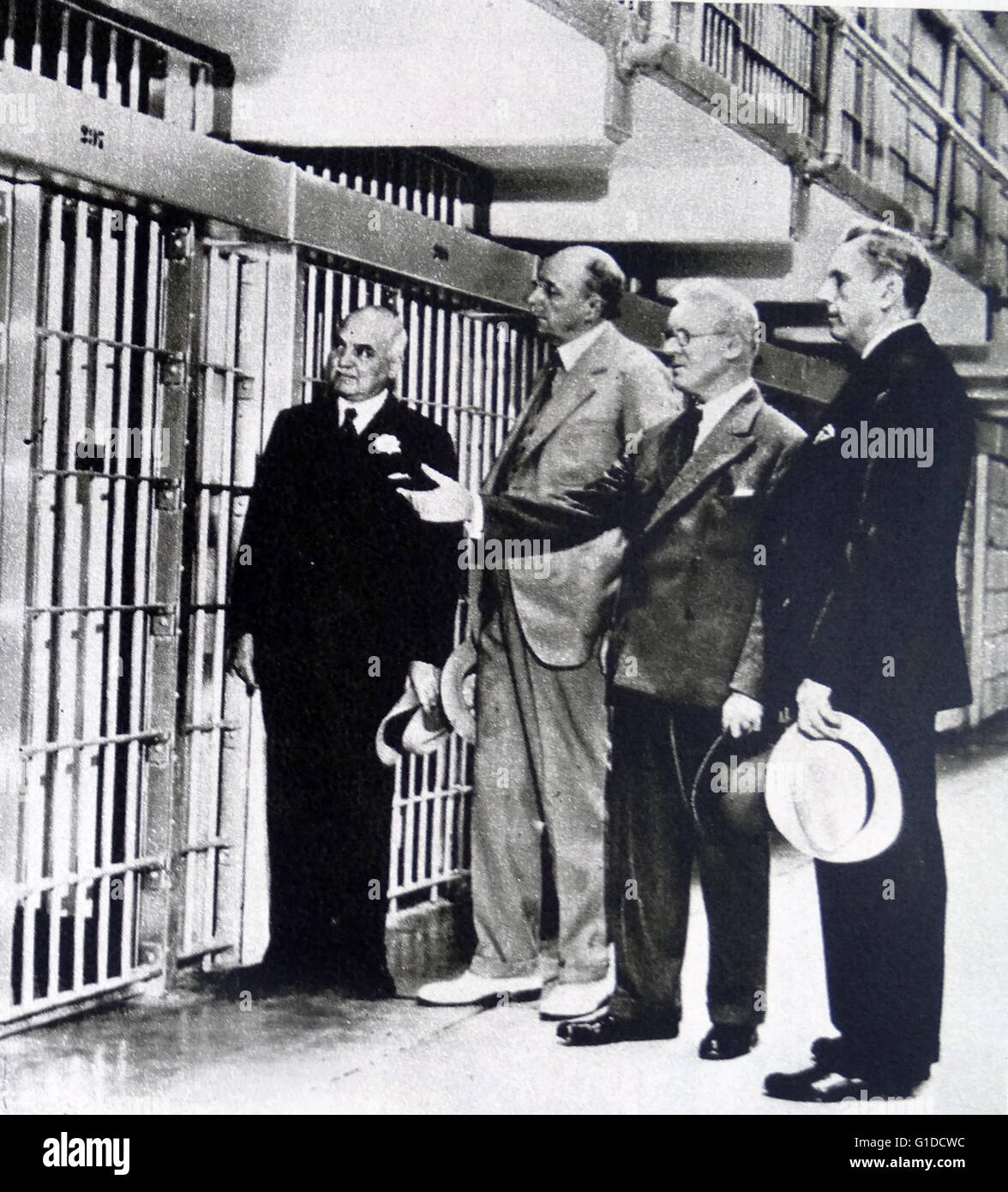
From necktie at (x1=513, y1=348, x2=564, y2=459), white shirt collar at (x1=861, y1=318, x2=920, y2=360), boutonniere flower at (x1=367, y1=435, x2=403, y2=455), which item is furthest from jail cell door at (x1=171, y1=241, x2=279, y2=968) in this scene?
white shirt collar at (x1=861, y1=318, x2=920, y2=360)

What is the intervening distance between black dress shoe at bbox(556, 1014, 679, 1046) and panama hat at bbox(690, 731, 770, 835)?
1.60 ft

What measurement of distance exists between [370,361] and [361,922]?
1.43 metres

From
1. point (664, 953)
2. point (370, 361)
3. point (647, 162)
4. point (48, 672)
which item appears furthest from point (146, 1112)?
point (647, 162)

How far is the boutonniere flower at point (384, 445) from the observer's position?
12.5 feet

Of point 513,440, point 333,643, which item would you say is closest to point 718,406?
point 513,440

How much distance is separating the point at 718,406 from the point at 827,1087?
164 centimetres

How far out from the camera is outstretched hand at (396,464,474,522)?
3.82 metres

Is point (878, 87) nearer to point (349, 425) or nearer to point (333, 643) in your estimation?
point (349, 425)

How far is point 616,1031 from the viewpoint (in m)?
3.59

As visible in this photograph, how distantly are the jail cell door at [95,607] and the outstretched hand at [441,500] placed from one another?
600mm

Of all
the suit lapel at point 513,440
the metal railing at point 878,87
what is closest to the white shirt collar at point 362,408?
the suit lapel at point 513,440

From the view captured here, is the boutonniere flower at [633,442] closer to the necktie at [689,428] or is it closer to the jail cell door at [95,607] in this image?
the necktie at [689,428]

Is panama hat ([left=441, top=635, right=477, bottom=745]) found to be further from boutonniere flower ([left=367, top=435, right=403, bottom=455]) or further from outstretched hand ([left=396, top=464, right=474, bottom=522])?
boutonniere flower ([left=367, top=435, right=403, bottom=455])
